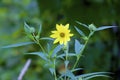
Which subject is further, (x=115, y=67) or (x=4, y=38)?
(x=4, y=38)

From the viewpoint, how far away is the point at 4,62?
1760mm

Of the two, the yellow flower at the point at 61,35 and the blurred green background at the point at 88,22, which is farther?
the blurred green background at the point at 88,22

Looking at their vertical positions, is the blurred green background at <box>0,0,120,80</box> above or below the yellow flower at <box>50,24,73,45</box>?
above

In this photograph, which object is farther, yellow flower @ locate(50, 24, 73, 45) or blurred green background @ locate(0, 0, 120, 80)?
blurred green background @ locate(0, 0, 120, 80)

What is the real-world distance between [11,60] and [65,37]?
1.08 meters

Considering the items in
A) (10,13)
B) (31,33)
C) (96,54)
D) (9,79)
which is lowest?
(31,33)

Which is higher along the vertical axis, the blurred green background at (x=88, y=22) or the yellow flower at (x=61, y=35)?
the blurred green background at (x=88, y=22)

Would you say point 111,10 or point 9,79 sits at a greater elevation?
point 111,10

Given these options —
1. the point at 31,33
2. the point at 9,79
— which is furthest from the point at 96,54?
the point at 31,33

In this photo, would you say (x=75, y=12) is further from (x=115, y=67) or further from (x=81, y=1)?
(x=115, y=67)

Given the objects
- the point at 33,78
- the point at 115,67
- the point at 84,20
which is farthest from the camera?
the point at 33,78

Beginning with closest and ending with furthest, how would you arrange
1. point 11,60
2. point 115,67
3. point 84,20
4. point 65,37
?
point 65,37 < point 84,20 < point 115,67 < point 11,60

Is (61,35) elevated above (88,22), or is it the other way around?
(88,22)

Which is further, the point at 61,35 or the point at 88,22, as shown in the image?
the point at 88,22
